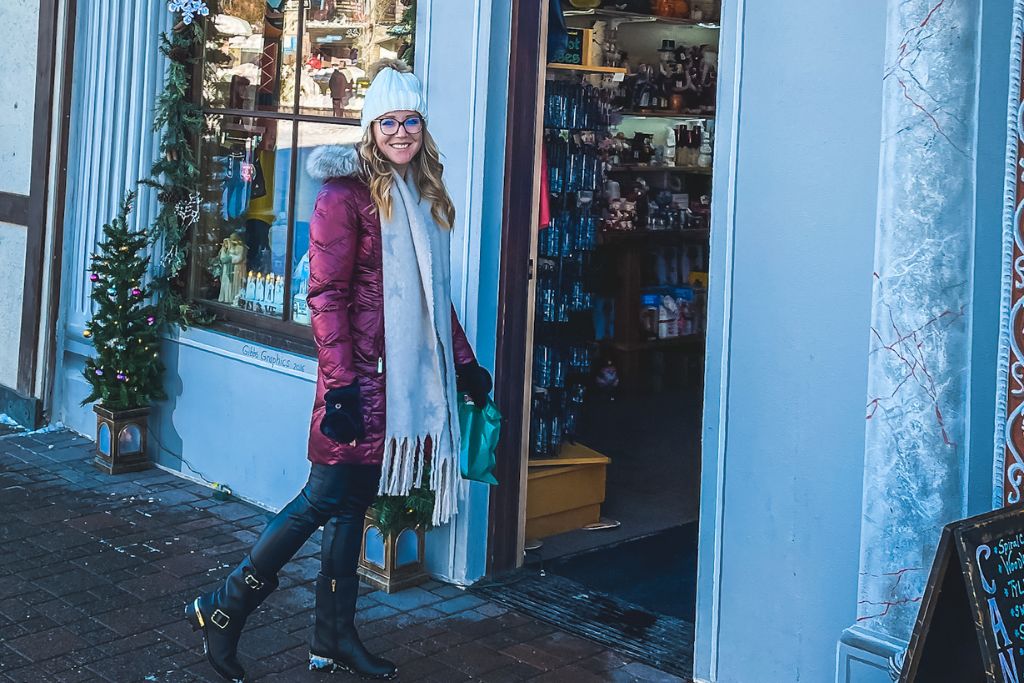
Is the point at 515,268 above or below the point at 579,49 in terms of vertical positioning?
below

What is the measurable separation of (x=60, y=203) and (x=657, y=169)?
430 cm

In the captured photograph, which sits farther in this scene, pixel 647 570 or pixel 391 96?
pixel 647 570

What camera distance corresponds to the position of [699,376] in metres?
10.3

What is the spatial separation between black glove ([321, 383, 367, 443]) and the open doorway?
1.36 meters

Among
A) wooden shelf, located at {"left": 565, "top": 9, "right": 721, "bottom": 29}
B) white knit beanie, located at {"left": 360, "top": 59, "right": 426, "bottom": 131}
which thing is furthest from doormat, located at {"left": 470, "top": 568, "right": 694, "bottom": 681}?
wooden shelf, located at {"left": 565, "top": 9, "right": 721, "bottom": 29}

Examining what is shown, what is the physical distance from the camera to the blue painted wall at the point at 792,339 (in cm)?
397

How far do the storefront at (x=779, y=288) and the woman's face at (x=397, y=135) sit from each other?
958 millimetres

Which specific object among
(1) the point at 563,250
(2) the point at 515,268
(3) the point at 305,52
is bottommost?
(2) the point at 515,268

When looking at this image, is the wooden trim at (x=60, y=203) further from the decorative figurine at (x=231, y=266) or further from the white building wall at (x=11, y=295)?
the decorative figurine at (x=231, y=266)

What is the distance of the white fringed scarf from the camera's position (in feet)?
14.4

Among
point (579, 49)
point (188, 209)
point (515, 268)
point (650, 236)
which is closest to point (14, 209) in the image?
point (188, 209)

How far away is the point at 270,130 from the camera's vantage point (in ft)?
22.0

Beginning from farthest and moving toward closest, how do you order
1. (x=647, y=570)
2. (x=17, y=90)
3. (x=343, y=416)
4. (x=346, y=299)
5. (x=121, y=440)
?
1. (x=17, y=90)
2. (x=121, y=440)
3. (x=647, y=570)
4. (x=346, y=299)
5. (x=343, y=416)

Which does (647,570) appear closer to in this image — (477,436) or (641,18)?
(477,436)
